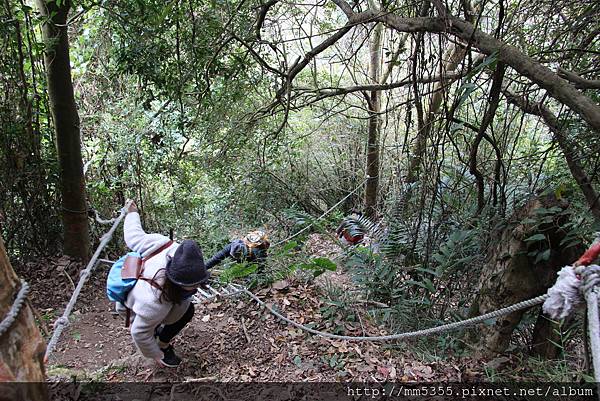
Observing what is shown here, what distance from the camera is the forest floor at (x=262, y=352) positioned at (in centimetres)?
274

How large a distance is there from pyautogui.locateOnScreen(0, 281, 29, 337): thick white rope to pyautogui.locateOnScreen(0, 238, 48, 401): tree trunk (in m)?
0.01

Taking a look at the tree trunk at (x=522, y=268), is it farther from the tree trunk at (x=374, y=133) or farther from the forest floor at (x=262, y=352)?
the tree trunk at (x=374, y=133)

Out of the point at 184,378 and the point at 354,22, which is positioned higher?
the point at 354,22

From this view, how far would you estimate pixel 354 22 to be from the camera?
3357 millimetres

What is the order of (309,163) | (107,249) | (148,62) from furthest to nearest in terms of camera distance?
1. (309,163)
2. (107,249)
3. (148,62)

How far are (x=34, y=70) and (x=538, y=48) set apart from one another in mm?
5324

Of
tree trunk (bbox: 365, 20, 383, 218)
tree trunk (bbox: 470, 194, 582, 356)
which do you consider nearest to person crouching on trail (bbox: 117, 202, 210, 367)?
tree trunk (bbox: 470, 194, 582, 356)

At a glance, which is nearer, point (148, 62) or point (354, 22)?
point (354, 22)

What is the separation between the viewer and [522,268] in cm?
298

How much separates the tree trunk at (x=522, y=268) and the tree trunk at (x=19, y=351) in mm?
2910

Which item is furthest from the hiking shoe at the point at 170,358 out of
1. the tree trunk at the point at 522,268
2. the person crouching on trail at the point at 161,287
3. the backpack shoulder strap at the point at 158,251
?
the tree trunk at the point at 522,268

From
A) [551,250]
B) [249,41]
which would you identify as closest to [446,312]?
[551,250]

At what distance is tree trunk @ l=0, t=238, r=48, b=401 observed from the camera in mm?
1154

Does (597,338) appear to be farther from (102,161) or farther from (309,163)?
(309,163)
